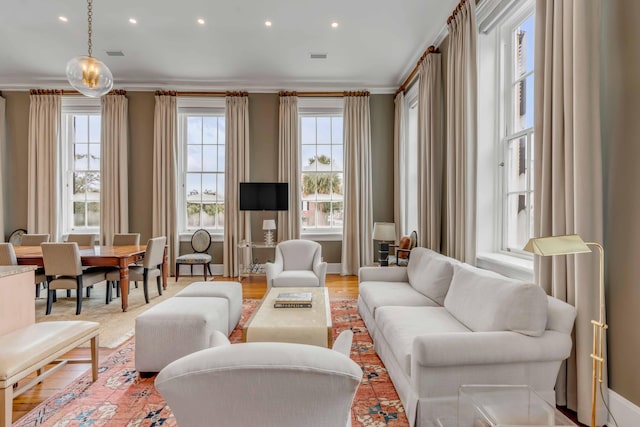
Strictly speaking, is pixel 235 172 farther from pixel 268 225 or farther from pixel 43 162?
pixel 43 162

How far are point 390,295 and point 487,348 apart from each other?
4.54 feet

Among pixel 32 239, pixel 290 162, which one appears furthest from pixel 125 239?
pixel 290 162

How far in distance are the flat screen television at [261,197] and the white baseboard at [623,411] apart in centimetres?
470

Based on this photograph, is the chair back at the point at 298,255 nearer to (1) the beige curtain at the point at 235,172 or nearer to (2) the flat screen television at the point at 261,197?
(2) the flat screen television at the point at 261,197

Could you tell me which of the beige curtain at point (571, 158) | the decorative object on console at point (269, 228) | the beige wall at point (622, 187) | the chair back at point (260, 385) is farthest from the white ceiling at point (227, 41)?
the chair back at point (260, 385)

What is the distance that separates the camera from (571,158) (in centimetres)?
203

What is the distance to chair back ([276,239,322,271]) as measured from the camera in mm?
4652

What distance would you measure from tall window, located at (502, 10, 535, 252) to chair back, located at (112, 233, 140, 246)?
16.2 ft

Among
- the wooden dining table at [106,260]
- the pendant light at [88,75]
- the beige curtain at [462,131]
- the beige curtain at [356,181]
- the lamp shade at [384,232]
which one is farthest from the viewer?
the beige curtain at [356,181]

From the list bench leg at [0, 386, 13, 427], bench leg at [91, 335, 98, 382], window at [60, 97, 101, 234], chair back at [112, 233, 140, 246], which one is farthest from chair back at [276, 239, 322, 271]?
window at [60, 97, 101, 234]

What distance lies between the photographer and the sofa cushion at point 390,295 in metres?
3.00

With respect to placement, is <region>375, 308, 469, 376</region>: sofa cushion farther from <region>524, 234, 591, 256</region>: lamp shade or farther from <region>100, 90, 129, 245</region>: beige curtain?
<region>100, 90, 129, 245</region>: beige curtain

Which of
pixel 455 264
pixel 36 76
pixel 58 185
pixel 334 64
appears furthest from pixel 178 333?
pixel 36 76

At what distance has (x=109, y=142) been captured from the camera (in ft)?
19.9
